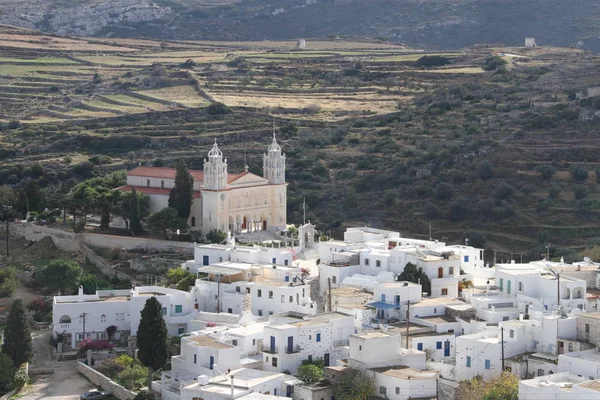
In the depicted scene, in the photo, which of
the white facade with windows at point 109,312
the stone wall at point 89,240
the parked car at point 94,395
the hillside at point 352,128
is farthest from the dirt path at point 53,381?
the hillside at point 352,128

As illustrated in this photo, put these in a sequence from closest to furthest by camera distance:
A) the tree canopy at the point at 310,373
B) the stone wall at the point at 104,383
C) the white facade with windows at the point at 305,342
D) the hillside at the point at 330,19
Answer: the tree canopy at the point at 310,373
the white facade with windows at the point at 305,342
the stone wall at the point at 104,383
the hillside at the point at 330,19

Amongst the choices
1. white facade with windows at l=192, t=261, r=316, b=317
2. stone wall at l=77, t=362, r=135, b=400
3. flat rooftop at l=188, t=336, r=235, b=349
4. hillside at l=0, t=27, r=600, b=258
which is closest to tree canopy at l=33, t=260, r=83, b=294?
white facade with windows at l=192, t=261, r=316, b=317

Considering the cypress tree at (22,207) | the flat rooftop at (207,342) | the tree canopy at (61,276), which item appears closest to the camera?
the flat rooftop at (207,342)

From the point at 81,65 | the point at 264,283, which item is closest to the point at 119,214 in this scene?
the point at 264,283

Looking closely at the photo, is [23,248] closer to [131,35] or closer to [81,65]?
[81,65]

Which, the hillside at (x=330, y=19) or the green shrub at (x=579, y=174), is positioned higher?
the hillside at (x=330, y=19)

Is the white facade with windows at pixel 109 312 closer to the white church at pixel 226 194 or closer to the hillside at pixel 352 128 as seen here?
the white church at pixel 226 194

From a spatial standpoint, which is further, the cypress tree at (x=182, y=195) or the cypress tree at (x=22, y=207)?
the cypress tree at (x=22, y=207)

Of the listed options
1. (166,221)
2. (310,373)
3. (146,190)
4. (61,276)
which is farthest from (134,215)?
(310,373)
